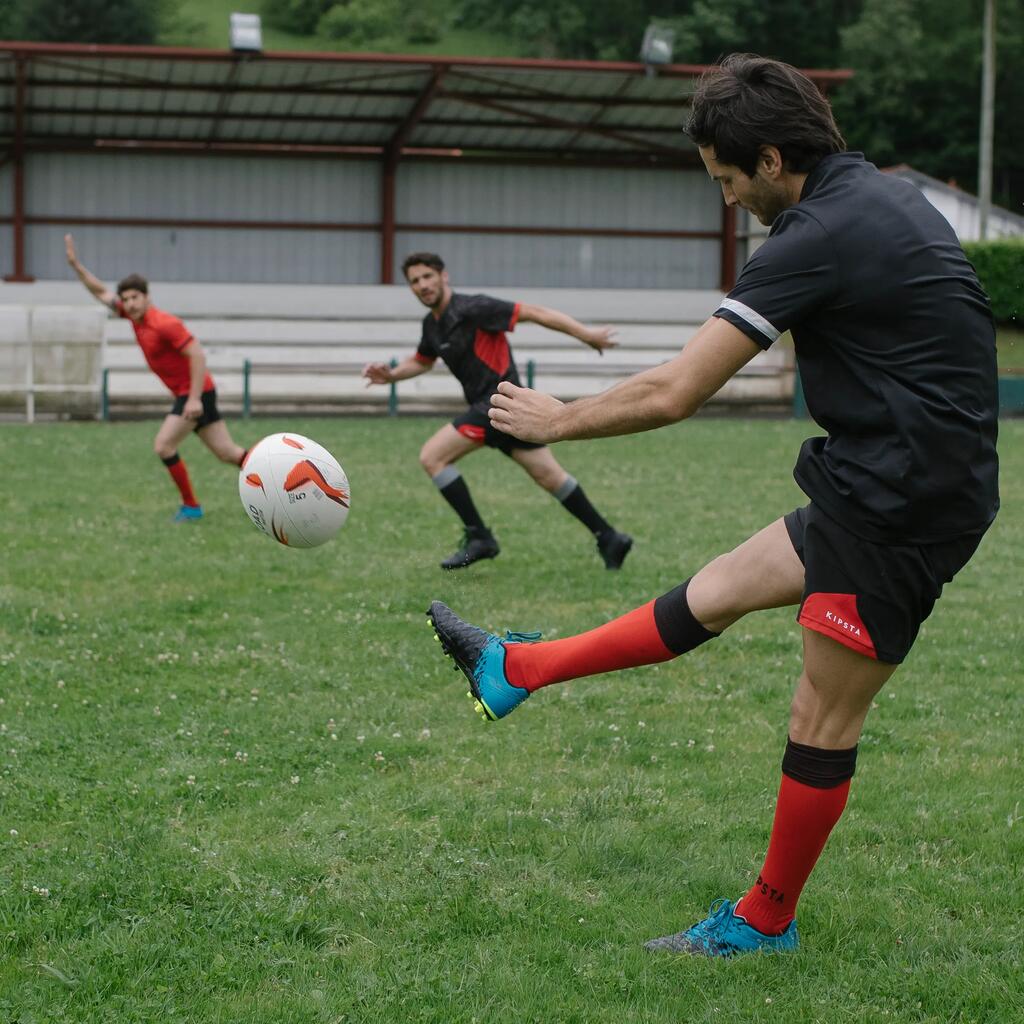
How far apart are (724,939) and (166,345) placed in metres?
8.65

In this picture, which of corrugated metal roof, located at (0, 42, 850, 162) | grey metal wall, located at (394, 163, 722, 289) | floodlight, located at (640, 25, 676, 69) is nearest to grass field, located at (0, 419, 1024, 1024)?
corrugated metal roof, located at (0, 42, 850, 162)

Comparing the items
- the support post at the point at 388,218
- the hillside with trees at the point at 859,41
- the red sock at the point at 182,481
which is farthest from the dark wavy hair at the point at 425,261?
the hillside with trees at the point at 859,41

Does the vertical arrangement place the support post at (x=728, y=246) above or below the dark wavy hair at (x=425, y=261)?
below

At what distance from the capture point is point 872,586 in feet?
10.5

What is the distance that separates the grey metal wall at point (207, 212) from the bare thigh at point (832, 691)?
84.3ft

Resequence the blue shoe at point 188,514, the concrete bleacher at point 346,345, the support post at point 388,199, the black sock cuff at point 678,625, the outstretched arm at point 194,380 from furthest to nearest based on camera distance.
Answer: the support post at point 388,199 → the concrete bleacher at point 346,345 → the blue shoe at point 188,514 → the outstretched arm at point 194,380 → the black sock cuff at point 678,625

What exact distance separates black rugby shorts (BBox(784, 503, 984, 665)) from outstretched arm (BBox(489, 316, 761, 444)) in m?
0.45

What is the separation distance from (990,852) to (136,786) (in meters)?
2.74

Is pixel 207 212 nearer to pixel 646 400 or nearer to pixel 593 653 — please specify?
pixel 593 653

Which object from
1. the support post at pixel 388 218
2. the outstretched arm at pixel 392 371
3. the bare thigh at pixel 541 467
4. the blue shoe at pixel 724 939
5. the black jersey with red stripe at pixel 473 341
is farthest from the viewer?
the support post at pixel 388 218

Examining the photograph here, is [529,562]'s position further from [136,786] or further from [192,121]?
[192,121]

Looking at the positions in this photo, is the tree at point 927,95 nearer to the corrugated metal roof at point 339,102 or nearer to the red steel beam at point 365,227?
the red steel beam at point 365,227

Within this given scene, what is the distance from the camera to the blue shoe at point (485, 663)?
390cm

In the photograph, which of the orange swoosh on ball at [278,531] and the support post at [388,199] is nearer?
the orange swoosh on ball at [278,531]
